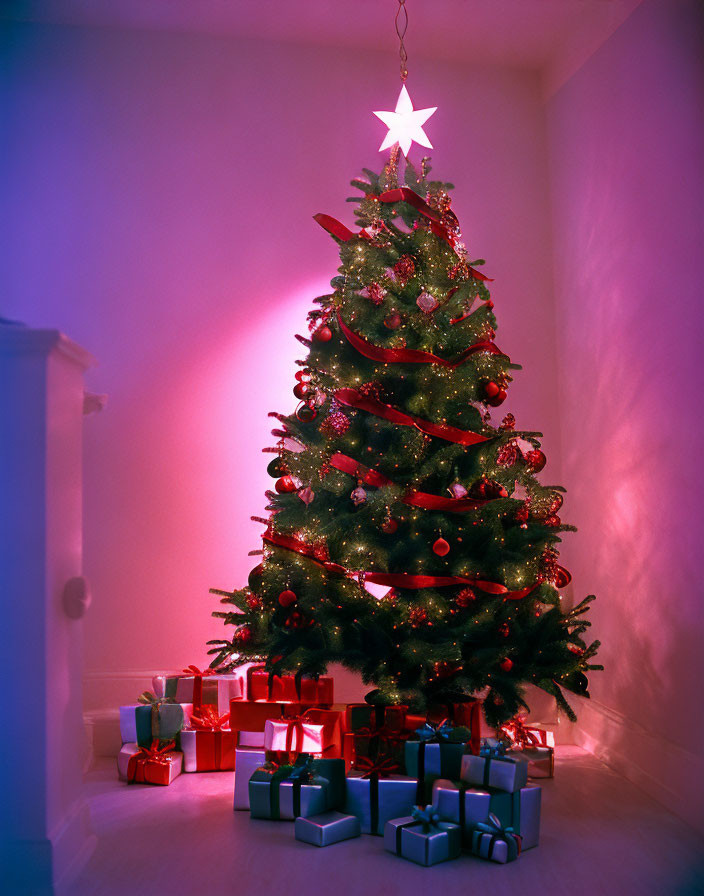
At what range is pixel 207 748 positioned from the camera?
109 inches

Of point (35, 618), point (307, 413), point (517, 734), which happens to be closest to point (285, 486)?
point (307, 413)

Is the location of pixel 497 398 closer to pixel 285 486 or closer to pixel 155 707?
pixel 285 486

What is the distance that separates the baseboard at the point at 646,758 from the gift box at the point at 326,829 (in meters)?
0.99

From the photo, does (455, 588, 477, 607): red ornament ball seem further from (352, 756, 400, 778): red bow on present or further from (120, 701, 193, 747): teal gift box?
(120, 701, 193, 747): teal gift box

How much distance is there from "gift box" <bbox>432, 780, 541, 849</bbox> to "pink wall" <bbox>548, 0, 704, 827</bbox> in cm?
55

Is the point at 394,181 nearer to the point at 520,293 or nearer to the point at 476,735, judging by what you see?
the point at 520,293

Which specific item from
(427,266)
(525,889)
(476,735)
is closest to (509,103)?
(427,266)

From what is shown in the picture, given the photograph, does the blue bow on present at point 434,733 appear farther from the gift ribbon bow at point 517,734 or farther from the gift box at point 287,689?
the gift ribbon bow at point 517,734

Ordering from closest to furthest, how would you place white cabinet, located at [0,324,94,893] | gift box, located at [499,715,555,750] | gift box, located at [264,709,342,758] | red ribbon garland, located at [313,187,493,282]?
white cabinet, located at [0,324,94,893] → gift box, located at [264,709,342,758] → red ribbon garland, located at [313,187,493,282] → gift box, located at [499,715,555,750]

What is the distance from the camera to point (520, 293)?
3475 mm

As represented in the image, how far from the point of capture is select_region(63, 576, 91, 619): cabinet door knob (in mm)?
1941

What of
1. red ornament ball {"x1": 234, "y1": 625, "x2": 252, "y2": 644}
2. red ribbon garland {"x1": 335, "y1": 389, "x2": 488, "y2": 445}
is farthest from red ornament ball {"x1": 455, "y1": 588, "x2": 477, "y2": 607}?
red ornament ball {"x1": 234, "y1": 625, "x2": 252, "y2": 644}

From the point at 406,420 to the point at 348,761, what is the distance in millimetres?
1074

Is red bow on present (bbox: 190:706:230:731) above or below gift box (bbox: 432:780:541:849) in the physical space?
above
